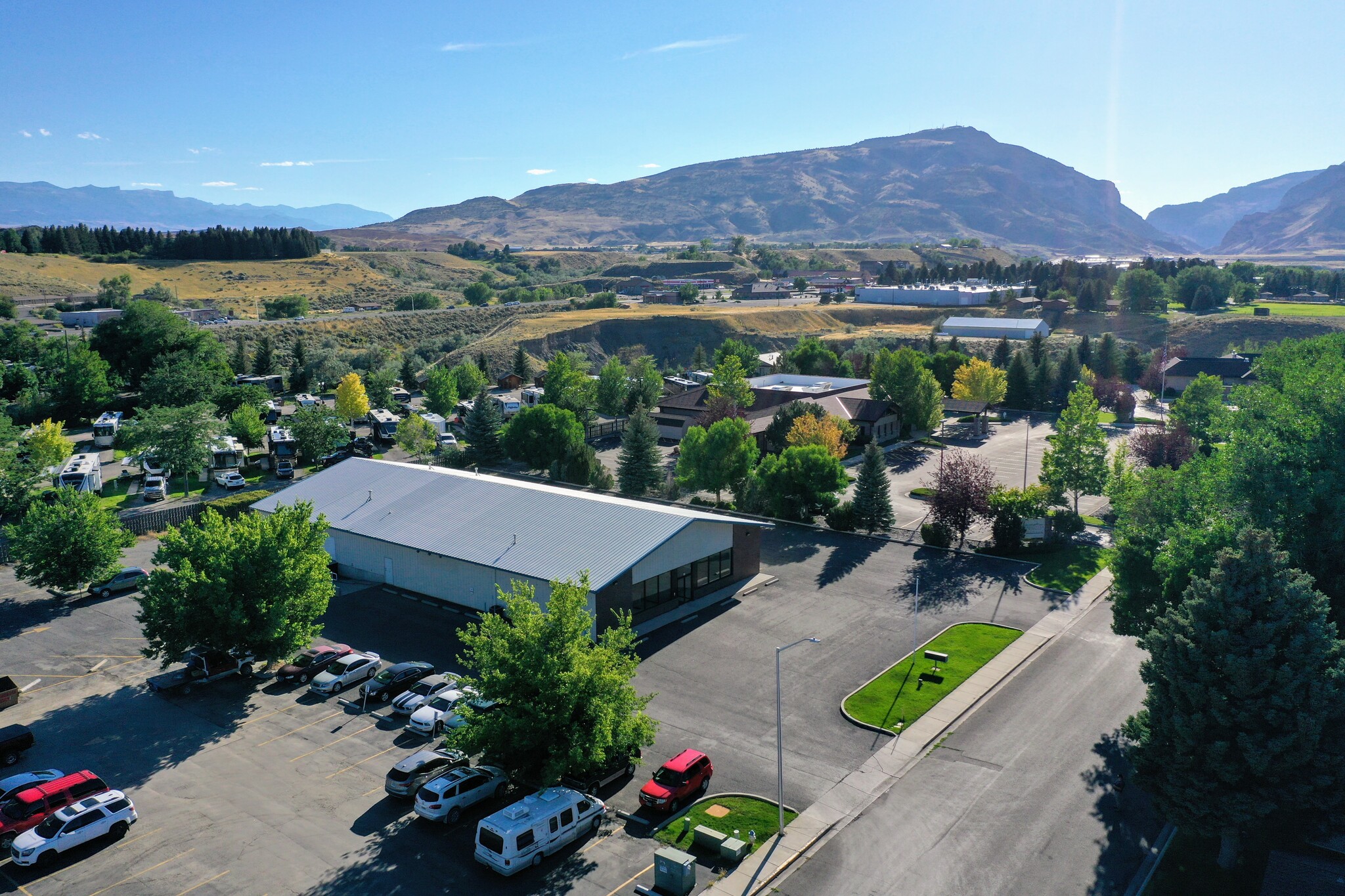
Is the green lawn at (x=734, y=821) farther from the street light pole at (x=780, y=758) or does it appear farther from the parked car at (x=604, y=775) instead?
the parked car at (x=604, y=775)

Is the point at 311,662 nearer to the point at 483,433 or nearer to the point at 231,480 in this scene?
the point at 231,480

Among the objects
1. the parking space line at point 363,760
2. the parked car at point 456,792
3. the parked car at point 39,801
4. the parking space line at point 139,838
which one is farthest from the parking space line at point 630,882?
the parking space line at point 363,760

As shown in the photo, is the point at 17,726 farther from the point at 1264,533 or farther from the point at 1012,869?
the point at 1264,533

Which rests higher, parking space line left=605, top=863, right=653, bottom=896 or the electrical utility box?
the electrical utility box

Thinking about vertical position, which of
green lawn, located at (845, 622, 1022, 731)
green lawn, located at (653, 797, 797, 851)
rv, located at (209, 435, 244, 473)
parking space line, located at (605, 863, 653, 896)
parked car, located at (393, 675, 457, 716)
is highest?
rv, located at (209, 435, 244, 473)

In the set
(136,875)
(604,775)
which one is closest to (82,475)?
(136,875)

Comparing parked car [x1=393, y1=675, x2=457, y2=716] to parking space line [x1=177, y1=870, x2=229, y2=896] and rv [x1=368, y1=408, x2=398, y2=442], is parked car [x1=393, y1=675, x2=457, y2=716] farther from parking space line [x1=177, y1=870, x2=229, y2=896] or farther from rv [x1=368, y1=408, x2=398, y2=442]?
rv [x1=368, y1=408, x2=398, y2=442]

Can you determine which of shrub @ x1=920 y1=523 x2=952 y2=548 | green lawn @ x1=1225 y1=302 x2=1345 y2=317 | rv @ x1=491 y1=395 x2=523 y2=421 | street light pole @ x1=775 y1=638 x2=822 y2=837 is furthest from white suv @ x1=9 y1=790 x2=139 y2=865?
green lawn @ x1=1225 y1=302 x2=1345 y2=317
